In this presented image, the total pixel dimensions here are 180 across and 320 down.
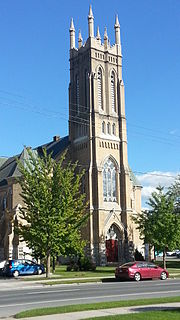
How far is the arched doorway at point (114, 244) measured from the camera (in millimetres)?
54406

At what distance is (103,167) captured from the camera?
Result: 54906mm

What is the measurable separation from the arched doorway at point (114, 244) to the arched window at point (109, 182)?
3.45 metres

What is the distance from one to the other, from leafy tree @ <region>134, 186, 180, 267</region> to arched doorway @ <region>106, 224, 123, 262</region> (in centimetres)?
1184

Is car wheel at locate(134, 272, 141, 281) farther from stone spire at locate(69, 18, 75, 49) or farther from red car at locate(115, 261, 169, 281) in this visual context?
stone spire at locate(69, 18, 75, 49)

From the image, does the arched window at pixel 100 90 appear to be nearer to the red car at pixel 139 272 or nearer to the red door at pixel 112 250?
the red door at pixel 112 250

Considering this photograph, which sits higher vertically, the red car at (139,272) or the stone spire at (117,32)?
the stone spire at (117,32)

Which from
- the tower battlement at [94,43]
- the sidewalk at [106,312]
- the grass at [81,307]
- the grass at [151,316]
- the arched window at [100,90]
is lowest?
the sidewalk at [106,312]

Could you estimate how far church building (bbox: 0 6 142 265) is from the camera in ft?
172

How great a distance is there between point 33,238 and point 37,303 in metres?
17.0

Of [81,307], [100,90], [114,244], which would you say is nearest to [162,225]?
[114,244]

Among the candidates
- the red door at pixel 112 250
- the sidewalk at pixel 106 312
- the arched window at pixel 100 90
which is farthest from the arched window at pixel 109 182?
the sidewalk at pixel 106 312

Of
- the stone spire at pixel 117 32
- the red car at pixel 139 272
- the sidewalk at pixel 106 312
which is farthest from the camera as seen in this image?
the stone spire at pixel 117 32

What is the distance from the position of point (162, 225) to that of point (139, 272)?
38.1 feet

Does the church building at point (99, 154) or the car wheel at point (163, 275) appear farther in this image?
the church building at point (99, 154)
